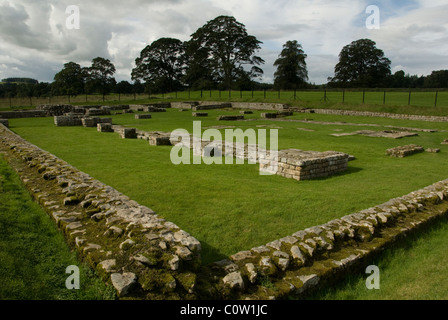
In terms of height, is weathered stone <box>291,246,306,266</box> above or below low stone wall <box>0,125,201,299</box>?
below

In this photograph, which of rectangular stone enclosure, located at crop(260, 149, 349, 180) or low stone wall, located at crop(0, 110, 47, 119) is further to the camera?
low stone wall, located at crop(0, 110, 47, 119)

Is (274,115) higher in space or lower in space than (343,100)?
lower

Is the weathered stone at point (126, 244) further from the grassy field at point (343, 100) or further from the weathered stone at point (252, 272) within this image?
the grassy field at point (343, 100)

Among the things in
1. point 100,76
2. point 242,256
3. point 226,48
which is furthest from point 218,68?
point 242,256

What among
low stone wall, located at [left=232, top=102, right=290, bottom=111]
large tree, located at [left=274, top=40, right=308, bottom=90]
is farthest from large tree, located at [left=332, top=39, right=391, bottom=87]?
low stone wall, located at [left=232, top=102, right=290, bottom=111]

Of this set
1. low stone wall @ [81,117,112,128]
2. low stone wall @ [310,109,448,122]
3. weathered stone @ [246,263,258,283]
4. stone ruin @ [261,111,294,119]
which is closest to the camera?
weathered stone @ [246,263,258,283]

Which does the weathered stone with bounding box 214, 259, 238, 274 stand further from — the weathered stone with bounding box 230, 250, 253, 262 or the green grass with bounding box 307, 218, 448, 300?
the green grass with bounding box 307, 218, 448, 300

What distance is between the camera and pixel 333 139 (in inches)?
540

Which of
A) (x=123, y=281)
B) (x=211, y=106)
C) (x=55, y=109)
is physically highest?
(x=211, y=106)

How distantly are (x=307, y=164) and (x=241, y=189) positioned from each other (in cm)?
200

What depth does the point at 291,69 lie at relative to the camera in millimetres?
57750

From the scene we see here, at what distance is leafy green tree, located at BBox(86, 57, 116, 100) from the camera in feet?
172

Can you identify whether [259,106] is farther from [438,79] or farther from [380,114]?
[438,79]

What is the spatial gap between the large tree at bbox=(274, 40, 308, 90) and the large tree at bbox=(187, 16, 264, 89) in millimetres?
5671
